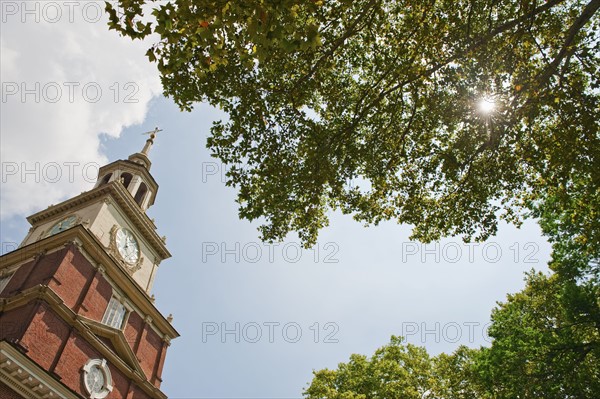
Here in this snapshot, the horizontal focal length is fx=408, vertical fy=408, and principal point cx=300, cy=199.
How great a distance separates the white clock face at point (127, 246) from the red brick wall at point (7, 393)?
32.6 feet

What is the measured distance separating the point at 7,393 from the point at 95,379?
13.9ft

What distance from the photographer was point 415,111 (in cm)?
1316

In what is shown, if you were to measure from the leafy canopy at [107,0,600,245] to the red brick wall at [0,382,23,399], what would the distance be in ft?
37.6

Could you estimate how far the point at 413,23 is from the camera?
1216cm

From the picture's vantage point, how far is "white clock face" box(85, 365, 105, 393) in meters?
18.5

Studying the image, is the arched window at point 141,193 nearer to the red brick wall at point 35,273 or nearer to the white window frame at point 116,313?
the white window frame at point 116,313

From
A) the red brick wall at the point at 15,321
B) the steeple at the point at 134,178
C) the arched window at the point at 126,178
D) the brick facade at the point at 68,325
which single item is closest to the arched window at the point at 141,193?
the steeple at the point at 134,178

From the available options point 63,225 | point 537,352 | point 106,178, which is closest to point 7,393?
point 63,225

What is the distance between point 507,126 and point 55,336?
19.5m

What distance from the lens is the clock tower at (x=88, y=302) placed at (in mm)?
16719

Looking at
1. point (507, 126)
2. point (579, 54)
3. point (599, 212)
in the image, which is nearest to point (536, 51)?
point (579, 54)

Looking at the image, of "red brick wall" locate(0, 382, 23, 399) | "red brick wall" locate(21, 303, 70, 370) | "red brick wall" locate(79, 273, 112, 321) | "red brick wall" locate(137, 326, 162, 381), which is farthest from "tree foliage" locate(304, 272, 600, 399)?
"red brick wall" locate(0, 382, 23, 399)

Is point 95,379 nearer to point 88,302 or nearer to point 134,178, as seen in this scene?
point 88,302

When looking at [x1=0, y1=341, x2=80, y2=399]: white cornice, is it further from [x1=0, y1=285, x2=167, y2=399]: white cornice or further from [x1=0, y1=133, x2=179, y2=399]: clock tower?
[x1=0, y1=285, x2=167, y2=399]: white cornice
